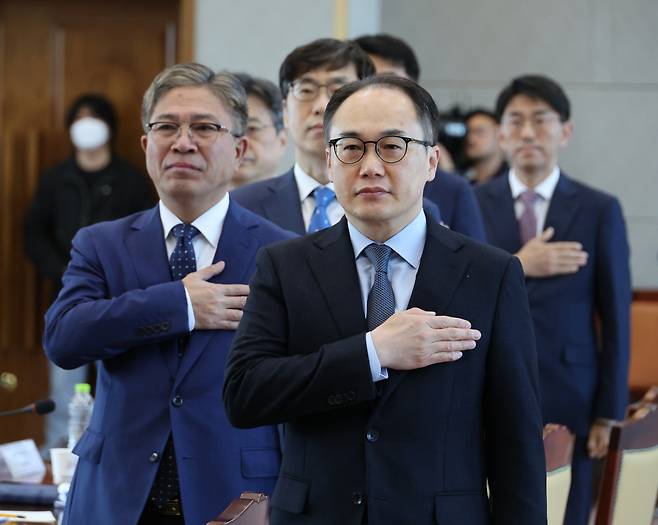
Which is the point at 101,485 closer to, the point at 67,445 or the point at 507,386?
the point at 507,386

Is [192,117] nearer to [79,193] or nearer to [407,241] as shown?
[407,241]

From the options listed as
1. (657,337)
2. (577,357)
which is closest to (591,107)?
(657,337)

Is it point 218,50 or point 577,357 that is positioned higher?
point 218,50

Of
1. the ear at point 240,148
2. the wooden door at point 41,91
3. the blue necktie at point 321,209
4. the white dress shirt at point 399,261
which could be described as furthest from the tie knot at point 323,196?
the wooden door at point 41,91

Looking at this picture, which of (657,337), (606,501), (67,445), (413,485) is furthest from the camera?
(657,337)

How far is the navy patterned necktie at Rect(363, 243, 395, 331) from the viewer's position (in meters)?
2.17

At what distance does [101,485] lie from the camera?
255 centimetres

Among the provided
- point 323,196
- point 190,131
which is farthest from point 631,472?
point 190,131

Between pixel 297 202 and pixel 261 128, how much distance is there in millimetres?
1039

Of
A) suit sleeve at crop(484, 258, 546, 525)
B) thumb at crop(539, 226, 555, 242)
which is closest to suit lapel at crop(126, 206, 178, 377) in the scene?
suit sleeve at crop(484, 258, 546, 525)

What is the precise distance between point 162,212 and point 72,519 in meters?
0.67

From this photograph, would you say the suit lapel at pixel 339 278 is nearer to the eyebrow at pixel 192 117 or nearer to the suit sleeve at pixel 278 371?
the suit sleeve at pixel 278 371

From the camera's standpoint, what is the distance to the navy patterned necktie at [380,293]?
2.17 metres

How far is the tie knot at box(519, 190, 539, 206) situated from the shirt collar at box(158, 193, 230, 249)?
6.38 feet
